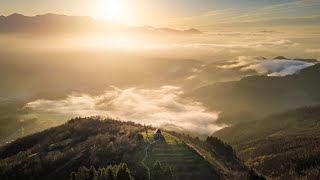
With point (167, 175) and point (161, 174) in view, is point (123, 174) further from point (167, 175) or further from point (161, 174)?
point (167, 175)

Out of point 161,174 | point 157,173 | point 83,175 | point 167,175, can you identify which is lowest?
point 167,175

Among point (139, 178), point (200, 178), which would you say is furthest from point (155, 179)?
point (200, 178)

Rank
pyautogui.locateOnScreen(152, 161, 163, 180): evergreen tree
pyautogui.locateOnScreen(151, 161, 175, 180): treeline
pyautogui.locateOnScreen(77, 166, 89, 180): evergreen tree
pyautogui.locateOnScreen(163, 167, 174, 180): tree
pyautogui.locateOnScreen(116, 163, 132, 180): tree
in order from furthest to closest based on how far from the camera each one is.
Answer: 1. pyautogui.locateOnScreen(77, 166, 89, 180): evergreen tree
2. pyautogui.locateOnScreen(152, 161, 163, 180): evergreen tree
3. pyautogui.locateOnScreen(151, 161, 175, 180): treeline
4. pyautogui.locateOnScreen(163, 167, 174, 180): tree
5. pyautogui.locateOnScreen(116, 163, 132, 180): tree

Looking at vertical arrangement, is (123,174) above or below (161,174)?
Answer: above

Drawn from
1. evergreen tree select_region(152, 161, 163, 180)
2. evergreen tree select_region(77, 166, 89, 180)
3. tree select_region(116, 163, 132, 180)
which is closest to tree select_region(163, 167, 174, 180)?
evergreen tree select_region(152, 161, 163, 180)

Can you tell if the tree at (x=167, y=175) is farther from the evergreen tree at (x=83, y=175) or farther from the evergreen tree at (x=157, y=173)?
the evergreen tree at (x=83, y=175)

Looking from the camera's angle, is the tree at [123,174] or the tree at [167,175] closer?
the tree at [123,174]

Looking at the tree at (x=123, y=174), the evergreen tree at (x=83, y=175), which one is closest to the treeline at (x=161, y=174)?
the tree at (x=123, y=174)

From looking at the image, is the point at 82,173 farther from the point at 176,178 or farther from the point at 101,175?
the point at 176,178

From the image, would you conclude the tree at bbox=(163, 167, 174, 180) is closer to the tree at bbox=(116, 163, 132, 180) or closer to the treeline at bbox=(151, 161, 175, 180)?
the treeline at bbox=(151, 161, 175, 180)

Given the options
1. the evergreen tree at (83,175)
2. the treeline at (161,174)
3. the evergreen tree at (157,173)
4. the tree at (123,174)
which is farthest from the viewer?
the evergreen tree at (83,175)

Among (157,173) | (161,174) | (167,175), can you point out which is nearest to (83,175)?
(157,173)

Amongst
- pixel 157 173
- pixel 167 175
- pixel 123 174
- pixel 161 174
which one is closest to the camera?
pixel 123 174
